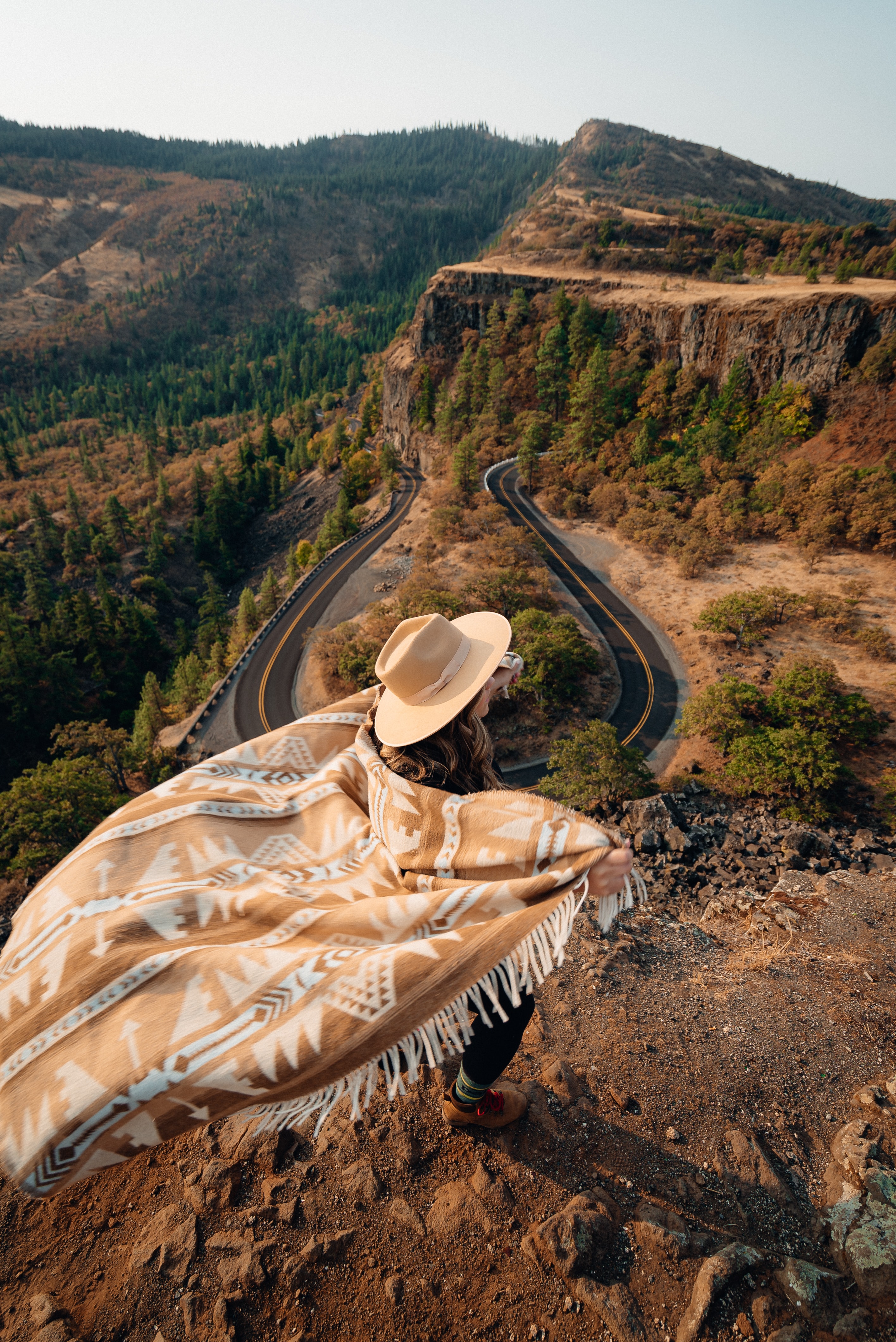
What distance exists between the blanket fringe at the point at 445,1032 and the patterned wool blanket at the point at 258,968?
0.01 m

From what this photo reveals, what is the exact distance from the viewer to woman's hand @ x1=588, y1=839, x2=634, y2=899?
8.78 ft

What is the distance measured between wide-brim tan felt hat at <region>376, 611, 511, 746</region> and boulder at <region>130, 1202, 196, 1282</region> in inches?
136

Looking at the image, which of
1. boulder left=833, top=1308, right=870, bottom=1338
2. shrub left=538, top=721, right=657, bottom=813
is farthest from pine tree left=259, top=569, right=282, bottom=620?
boulder left=833, top=1308, right=870, bottom=1338

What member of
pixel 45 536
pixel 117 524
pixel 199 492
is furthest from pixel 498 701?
pixel 45 536

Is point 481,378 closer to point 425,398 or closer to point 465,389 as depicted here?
point 465,389

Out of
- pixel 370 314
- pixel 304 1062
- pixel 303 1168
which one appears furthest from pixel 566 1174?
pixel 370 314

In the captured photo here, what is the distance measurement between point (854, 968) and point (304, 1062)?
7228 millimetres

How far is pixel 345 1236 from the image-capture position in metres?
3.58

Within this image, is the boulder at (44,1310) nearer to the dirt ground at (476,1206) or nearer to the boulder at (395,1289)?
the dirt ground at (476,1206)

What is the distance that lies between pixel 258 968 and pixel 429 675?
1741 millimetres

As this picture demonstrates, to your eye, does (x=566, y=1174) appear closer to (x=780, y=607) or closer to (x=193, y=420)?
(x=780, y=607)

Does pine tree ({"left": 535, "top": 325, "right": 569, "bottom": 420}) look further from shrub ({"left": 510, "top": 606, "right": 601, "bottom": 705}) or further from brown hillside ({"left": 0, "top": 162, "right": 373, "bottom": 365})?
brown hillside ({"left": 0, "top": 162, "right": 373, "bottom": 365})

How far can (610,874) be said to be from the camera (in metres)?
2.70

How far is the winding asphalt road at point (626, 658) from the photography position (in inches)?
896
